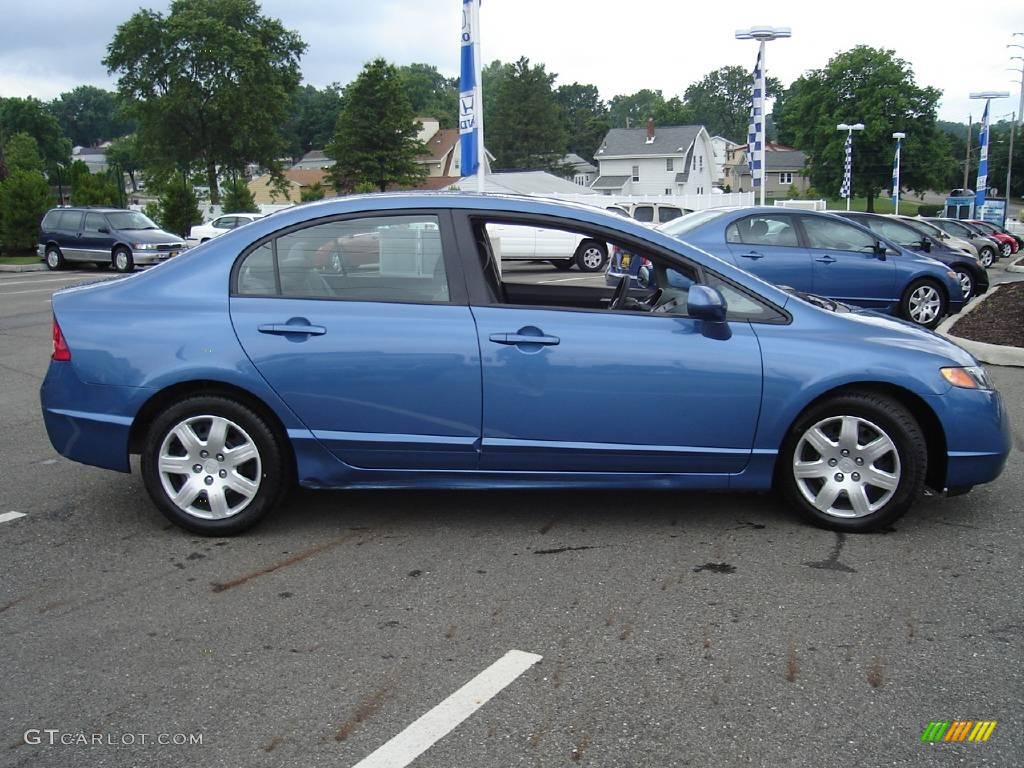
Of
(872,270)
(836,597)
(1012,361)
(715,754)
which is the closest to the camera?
(715,754)

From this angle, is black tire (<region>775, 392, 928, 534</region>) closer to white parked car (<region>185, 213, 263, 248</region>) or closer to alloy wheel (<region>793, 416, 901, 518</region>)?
alloy wheel (<region>793, 416, 901, 518</region>)

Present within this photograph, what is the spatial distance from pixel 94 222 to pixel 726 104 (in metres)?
144

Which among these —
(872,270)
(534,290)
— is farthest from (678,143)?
(534,290)

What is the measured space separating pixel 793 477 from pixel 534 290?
181 cm

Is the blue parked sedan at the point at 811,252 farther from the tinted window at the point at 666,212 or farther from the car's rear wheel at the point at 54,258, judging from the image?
the car's rear wheel at the point at 54,258

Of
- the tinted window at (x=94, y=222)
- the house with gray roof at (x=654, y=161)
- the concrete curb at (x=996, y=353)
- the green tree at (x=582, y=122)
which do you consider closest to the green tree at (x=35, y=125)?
the green tree at (x=582, y=122)

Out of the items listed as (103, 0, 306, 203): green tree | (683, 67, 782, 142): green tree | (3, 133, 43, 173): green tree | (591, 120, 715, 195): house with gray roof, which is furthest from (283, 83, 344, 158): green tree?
(103, 0, 306, 203): green tree

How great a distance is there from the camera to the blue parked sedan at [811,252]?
11.3 meters

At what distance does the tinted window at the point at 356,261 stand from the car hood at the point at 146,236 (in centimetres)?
2238

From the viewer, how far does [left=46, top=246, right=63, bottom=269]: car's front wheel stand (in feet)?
86.7

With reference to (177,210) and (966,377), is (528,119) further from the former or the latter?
(966,377)

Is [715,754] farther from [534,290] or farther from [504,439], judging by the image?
[534,290]

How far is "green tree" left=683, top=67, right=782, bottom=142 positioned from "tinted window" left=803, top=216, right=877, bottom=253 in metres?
151

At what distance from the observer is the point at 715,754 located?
2.86 metres
